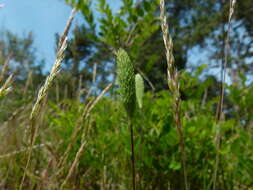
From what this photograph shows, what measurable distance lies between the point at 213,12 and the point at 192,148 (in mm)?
13425

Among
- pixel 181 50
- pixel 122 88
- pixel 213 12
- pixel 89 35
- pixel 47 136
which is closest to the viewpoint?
pixel 122 88

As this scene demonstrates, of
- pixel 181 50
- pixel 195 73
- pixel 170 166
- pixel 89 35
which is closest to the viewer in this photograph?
pixel 170 166

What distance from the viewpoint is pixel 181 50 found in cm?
1444

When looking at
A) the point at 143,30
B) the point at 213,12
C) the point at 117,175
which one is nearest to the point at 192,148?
the point at 117,175

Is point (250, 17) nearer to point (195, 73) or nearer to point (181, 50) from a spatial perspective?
point (181, 50)

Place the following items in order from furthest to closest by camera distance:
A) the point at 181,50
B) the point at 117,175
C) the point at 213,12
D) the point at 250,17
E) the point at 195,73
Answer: the point at 181,50 → the point at 213,12 → the point at 250,17 → the point at 195,73 → the point at 117,175

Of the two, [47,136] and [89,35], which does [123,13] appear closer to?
[89,35]

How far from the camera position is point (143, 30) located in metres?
1.44

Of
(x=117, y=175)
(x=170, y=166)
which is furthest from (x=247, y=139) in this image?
(x=117, y=175)

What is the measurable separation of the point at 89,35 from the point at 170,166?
0.74m

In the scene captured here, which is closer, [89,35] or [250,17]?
[89,35]

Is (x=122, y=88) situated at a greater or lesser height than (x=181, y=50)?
lesser

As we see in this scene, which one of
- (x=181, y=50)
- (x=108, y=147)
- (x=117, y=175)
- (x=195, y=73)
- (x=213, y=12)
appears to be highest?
(x=213, y=12)

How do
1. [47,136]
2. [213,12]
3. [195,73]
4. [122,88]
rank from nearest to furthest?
1. [122,88]
2. [195,73]
3. [47,136]
4. [213,12]
